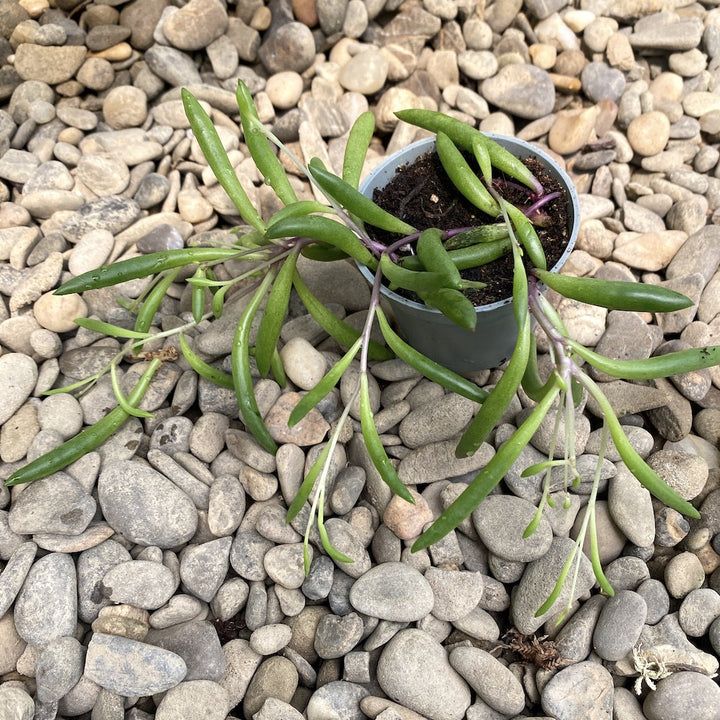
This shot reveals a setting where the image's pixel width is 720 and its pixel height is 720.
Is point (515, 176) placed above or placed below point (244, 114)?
below

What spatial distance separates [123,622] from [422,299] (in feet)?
3.64

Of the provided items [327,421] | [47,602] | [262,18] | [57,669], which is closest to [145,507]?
[47,602]

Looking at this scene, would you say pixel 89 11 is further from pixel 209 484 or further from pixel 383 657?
pixel 383 657

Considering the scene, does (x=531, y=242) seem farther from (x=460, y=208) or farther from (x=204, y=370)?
(x=204, y=370)

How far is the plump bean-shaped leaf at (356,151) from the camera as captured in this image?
1.84 m

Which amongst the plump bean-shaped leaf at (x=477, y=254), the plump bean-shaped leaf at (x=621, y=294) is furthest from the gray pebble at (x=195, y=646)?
the plump bean-shaped leaf at (x=621, y=294)

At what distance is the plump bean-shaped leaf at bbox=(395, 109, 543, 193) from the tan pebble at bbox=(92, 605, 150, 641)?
149cm

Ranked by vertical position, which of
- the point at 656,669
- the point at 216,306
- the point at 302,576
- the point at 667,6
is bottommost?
the point at 656,669

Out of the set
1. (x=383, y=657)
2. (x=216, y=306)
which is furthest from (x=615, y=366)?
(x=216, y=306)

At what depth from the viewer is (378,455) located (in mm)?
1579

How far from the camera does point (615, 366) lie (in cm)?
146

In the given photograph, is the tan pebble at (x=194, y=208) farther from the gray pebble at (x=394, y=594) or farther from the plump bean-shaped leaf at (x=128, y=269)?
the gray pebble at (x=394, y=594)

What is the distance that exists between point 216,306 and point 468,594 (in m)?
1.02

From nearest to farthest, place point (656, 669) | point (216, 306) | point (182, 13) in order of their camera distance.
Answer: point (656, 669) → point (216, 306) → point (182, 13)
